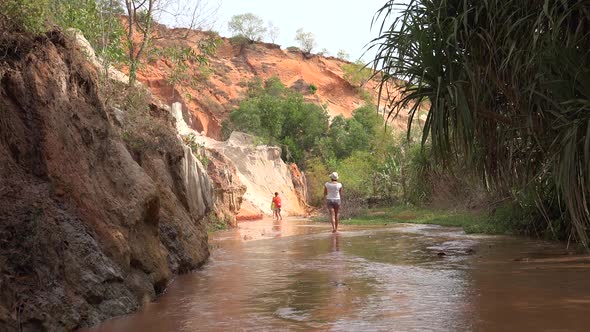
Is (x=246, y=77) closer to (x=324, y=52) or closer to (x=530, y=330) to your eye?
(x=324, y=52)

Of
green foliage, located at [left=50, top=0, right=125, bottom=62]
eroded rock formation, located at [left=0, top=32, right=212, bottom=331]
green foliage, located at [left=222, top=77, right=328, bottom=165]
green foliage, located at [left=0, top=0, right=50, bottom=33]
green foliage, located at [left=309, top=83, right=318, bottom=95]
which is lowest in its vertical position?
eroded rock formation, located at [left=0, top=32, right=212, bottom=331]

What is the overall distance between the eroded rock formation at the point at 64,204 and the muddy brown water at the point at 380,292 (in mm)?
404

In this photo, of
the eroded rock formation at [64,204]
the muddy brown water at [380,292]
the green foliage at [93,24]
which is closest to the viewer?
the eroded rock formation at [64,204]

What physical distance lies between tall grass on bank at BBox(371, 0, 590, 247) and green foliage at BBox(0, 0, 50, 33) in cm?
396

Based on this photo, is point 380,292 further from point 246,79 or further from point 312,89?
point 312,89

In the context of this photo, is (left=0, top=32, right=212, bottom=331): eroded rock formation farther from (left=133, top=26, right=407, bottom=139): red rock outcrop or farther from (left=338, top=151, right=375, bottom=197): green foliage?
(left=133, top=26, right=407, bottom=139): red rock outcrop

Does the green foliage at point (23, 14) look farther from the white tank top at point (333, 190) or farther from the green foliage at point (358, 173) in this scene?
the green foliage at point (358, 173)

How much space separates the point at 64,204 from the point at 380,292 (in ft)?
11.1

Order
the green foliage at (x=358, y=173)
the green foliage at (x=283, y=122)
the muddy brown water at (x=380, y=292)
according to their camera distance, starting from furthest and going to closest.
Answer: the green foliage at (x=283, y=122), the green foliage at (x=358, y=173), the muddy brown water at (x=380, y=292)

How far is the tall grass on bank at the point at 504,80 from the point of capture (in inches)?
251

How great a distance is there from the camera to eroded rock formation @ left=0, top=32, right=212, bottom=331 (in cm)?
520

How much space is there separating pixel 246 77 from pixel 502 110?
181 feet

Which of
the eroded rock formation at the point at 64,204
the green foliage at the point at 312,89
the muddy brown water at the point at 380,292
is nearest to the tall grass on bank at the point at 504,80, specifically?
the muddy brown water at the point at 380,292

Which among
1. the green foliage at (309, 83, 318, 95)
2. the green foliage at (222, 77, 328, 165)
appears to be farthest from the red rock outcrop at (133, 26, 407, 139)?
the green foliage at (222, 77, 328, 165)
